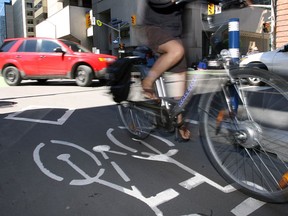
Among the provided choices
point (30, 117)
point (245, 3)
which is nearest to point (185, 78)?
point (245, 3)

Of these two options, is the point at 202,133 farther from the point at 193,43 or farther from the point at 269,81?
the point at 193,43

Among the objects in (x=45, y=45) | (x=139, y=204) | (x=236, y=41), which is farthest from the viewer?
(x=45, y=45)

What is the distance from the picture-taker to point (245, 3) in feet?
8.81

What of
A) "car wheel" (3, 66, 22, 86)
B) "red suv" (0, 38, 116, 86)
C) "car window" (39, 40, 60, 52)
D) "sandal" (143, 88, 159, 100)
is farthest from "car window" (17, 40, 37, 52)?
"sandal" (143, 88, 159, 100)

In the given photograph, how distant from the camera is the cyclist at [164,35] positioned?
130 inches

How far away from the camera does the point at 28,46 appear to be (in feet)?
38.8

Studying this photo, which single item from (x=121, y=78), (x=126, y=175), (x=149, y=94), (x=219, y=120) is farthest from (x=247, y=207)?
(x=121, y=78)

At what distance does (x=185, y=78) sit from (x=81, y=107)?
353cm

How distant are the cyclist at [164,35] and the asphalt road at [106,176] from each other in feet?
1.90

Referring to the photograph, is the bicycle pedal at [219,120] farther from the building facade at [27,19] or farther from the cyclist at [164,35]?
the building facade at [27,19]

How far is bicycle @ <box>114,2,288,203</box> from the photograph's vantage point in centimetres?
246

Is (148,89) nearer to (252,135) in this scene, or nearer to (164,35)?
(164,35)

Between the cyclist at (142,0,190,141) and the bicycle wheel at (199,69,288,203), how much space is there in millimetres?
576

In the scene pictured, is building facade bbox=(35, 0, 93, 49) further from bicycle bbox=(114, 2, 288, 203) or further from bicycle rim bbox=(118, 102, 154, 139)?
bicycle bbox=(114, 2, 288, 203)
